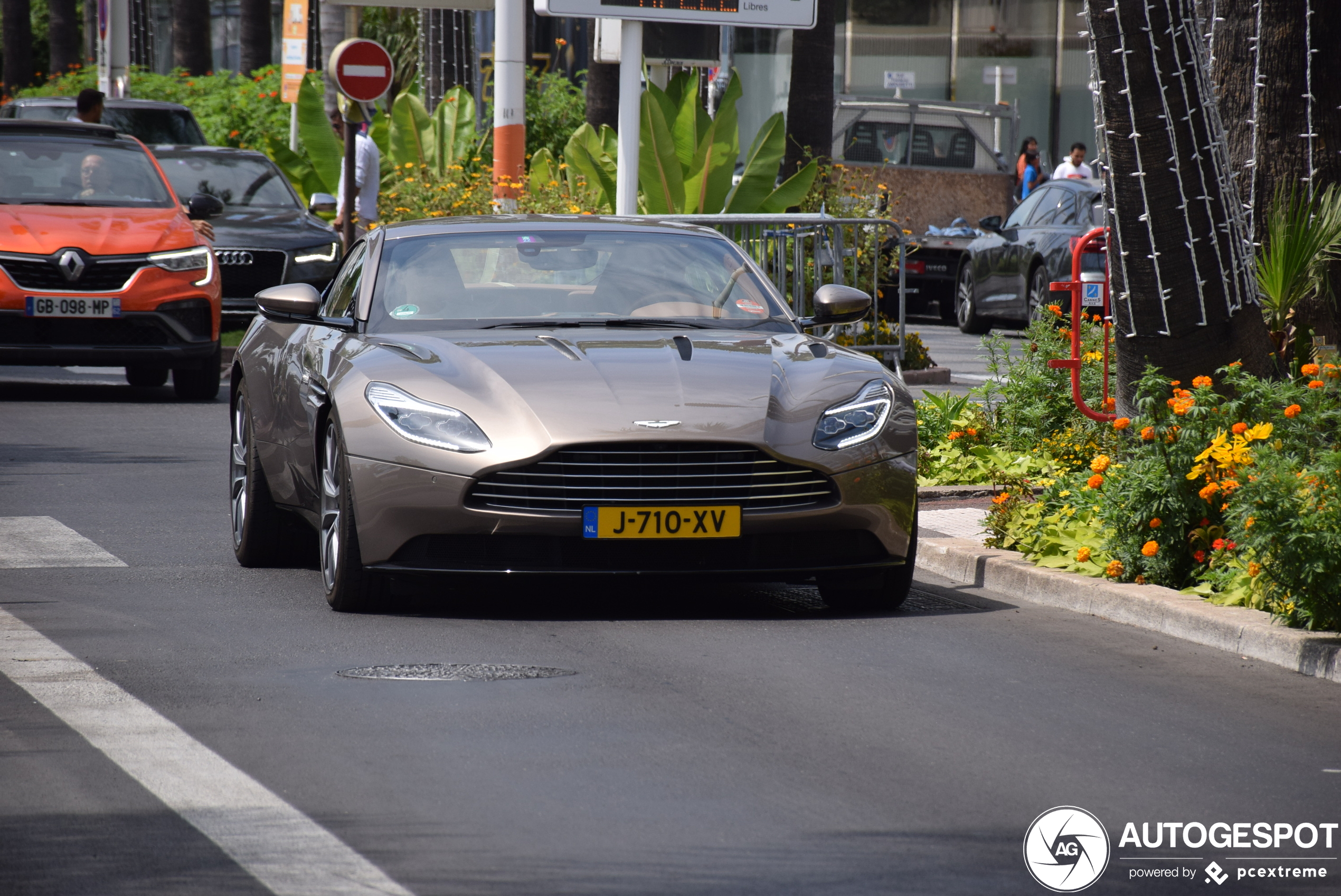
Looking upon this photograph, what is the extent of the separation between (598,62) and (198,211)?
778 centimetres

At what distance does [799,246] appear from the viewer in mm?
13867

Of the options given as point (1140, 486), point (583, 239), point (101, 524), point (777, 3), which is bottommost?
point (101, 524)

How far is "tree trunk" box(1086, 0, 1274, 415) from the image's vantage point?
29.2 ft

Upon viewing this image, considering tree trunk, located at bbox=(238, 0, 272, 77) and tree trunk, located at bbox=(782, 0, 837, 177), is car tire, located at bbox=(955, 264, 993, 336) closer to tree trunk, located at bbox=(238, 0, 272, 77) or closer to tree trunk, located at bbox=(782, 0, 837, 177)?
tree trunk, located at bbox=(782, 0, 837, 177)

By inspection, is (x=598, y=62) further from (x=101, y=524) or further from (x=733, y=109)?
(x=101, y=524)

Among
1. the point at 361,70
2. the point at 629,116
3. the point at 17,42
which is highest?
the point at 17,42

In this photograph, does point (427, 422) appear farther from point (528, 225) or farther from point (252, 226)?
point (252, 226)

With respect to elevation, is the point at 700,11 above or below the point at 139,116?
above

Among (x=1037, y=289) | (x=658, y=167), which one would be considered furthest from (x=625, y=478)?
(x=1037, y=289)

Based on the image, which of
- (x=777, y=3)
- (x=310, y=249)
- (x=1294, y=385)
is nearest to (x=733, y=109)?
(x=777, y=3)

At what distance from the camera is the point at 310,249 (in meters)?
20.1

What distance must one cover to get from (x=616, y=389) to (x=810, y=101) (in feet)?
47.2

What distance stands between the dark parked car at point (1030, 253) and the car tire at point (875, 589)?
525 inches

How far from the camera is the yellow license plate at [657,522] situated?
7.44 metres
